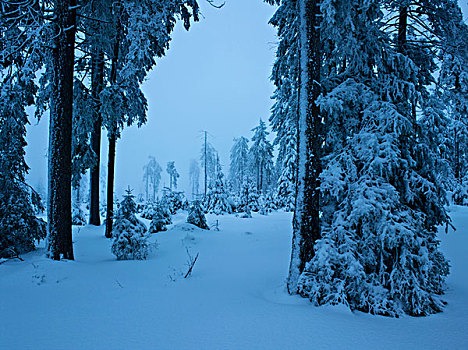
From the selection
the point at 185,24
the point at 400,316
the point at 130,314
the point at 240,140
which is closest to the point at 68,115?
the point at 185,24

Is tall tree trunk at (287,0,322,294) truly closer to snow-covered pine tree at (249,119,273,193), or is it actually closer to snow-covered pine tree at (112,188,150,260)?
snow-covered pine tree at (112,188,150,260)

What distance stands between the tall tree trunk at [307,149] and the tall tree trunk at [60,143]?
5.54 metres

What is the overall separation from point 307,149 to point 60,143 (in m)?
5.88

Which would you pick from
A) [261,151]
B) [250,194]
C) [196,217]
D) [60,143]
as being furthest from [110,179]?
A: [261,151]

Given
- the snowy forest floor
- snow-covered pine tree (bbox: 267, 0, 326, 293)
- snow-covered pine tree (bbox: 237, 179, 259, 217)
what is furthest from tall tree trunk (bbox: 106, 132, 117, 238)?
snow-covered pine tree (bbox: 237, 179, 259, 217)

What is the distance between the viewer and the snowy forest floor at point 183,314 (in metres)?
3.34

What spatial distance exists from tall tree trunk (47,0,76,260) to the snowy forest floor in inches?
24.9

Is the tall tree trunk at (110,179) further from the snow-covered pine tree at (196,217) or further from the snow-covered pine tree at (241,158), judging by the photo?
the snow-covered pine tree at (241,158)

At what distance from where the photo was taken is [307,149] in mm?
5441

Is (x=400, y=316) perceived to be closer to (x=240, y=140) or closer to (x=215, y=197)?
(x=215, y=197)

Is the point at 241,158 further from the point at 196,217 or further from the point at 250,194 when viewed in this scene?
the point at 196,217

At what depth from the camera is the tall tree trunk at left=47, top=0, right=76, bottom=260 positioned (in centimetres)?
698

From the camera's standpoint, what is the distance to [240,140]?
169ft

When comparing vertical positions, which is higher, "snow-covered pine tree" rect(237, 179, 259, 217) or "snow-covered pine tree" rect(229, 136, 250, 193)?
"snow-covered pine tree" rect(229, 136, 250, 193)
